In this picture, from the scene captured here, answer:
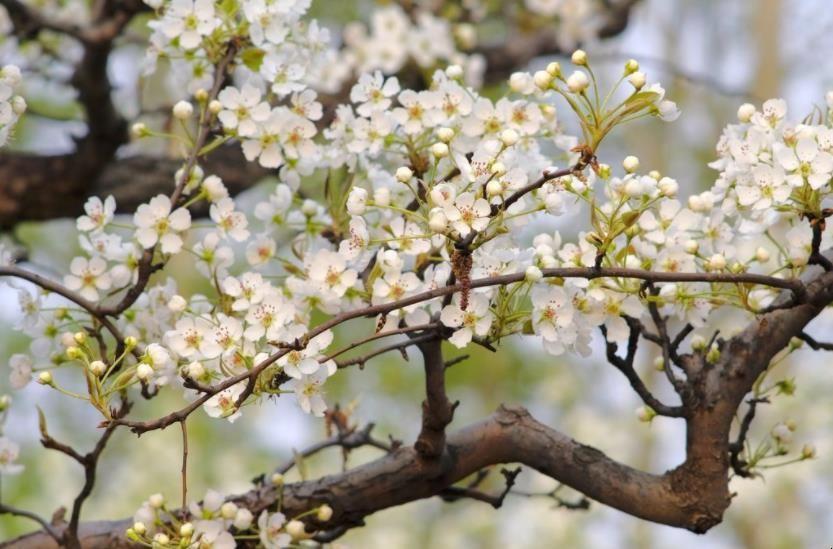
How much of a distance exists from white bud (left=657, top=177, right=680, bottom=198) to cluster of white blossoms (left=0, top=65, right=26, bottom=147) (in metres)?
0.77

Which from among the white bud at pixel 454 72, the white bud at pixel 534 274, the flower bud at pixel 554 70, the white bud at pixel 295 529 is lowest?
the white bud at pixel 295 529

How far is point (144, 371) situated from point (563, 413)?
4262 mm

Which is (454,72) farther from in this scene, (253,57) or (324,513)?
(324,513)

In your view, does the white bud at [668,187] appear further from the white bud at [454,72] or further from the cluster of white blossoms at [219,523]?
the cluster of white blossoms at [219,523]

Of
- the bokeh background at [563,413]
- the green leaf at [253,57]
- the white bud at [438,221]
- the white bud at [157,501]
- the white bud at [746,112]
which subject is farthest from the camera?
the bokeh background at [563,413]

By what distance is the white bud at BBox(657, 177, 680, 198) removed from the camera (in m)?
1.19

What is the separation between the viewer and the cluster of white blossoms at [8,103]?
4.44ft

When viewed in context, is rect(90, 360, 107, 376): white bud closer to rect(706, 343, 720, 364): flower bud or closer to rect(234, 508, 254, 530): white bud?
rect(234, 508, 254, 530): white bud

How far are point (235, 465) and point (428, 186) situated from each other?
349cm

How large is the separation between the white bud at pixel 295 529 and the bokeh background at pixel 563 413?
5.86ft

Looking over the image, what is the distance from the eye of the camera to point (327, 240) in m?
1.52

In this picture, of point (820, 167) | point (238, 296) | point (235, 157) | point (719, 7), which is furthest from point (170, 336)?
point (719, 7)

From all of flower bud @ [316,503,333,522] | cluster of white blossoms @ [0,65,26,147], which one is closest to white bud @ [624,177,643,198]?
flower bud @ [316,503,333,522]

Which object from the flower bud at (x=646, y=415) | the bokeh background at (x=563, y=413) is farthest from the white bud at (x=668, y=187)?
the bokeh background at (x=563, y=413)
